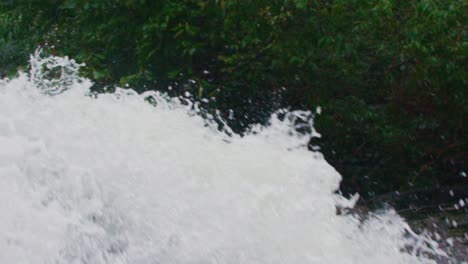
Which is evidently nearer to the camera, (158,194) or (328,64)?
(158,194)

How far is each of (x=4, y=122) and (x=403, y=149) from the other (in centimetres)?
383

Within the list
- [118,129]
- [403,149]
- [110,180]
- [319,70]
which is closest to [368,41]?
[319,70]

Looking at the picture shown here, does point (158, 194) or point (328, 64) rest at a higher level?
point (158, 194)

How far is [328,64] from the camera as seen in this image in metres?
6.06

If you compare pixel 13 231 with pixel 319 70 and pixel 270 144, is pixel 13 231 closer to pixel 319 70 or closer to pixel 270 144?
pixel 270 144

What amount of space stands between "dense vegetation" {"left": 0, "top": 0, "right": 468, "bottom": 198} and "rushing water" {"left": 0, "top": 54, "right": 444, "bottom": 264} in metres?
1.35

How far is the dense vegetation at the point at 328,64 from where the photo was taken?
5820mm

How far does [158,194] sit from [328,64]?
10.2 ft

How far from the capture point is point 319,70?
20.2 feet

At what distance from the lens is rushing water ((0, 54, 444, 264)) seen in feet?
9.17

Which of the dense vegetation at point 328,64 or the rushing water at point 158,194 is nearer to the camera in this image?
the rushing water at point 158,194

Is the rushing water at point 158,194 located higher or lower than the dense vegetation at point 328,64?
higher

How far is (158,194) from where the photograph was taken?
3232 millimetres

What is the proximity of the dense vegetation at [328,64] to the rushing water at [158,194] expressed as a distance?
1353mm
